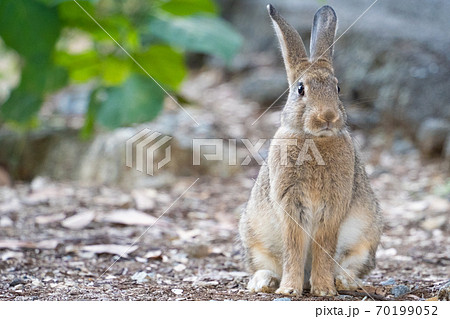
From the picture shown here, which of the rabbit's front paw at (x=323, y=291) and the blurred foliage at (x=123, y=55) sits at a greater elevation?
the blurred foliage at (x=123, y=55)

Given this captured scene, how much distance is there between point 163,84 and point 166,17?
29.6 inches

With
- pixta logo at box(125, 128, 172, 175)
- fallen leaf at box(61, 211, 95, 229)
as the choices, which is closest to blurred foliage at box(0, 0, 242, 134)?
pixta logo at box(125, 128, 172, 175)

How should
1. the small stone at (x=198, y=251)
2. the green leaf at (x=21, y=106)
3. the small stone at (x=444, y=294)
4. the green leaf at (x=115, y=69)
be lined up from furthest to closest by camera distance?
the green leaf at (x=115, y=69) < the green leaf at (x=21, y=106) < the small stone at (x=198, y=251) < the small stone at (x=444, y=294)

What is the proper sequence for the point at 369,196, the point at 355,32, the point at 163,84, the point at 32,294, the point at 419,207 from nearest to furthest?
the point at 32,294
the point at 369,196
the point at 419,207
the point at 163,84
the point at 355,32

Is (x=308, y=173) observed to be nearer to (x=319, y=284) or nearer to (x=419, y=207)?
(x=319, y=284)

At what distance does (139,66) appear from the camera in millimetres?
7094

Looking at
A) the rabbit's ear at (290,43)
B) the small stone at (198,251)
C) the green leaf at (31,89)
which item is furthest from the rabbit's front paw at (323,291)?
the green leaf at (31,89)

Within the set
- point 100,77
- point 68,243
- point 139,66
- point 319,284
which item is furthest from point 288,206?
point 100,77

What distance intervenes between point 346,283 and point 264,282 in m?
0.51

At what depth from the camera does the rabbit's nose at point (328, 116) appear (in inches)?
141

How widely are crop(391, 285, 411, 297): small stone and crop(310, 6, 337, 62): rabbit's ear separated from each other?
1.46 m

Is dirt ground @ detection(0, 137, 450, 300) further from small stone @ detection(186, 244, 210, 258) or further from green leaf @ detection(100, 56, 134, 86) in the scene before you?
green leaf @ detection(100, 56, 134, 86)

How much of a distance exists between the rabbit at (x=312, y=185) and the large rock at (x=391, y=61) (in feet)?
13.4
